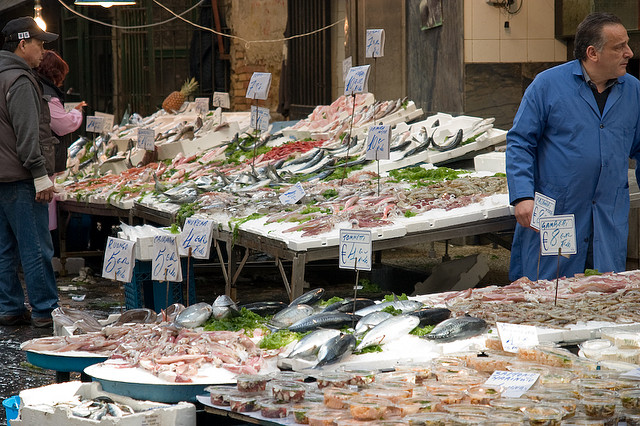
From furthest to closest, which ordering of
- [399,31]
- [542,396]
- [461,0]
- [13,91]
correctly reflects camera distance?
[399,31] → [461,0] → [13,91] → [542,396]

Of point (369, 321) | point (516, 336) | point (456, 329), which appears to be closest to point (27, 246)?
point (369, 321)

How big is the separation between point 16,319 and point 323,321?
176 inches

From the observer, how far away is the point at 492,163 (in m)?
7.78

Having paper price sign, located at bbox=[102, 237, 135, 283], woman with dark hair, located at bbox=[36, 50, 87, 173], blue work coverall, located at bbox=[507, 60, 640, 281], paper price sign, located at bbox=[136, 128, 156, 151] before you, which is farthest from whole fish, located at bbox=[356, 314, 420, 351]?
paper price sign, located at bbox=[136, 128, 156, 151]

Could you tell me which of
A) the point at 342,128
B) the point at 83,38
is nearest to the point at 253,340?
the point at 342,128

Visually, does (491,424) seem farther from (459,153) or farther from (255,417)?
(459,153)

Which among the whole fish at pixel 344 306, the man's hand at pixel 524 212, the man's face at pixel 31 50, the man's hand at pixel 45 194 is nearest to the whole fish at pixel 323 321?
the whole fish at pixel 344 306

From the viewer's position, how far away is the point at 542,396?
9.73ft

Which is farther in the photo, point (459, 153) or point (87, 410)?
point (459, 153)

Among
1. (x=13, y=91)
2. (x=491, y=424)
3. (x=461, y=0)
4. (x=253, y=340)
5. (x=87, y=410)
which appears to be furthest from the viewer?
(x=461, y=0)

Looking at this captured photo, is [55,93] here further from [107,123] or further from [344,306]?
[344,306]

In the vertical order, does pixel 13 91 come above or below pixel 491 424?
above

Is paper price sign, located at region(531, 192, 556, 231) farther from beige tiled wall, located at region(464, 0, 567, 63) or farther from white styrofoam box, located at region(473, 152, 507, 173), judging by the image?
beige tiled wall, located at region(464, 0, 567, 63)

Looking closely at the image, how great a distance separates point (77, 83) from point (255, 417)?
1774 cm
